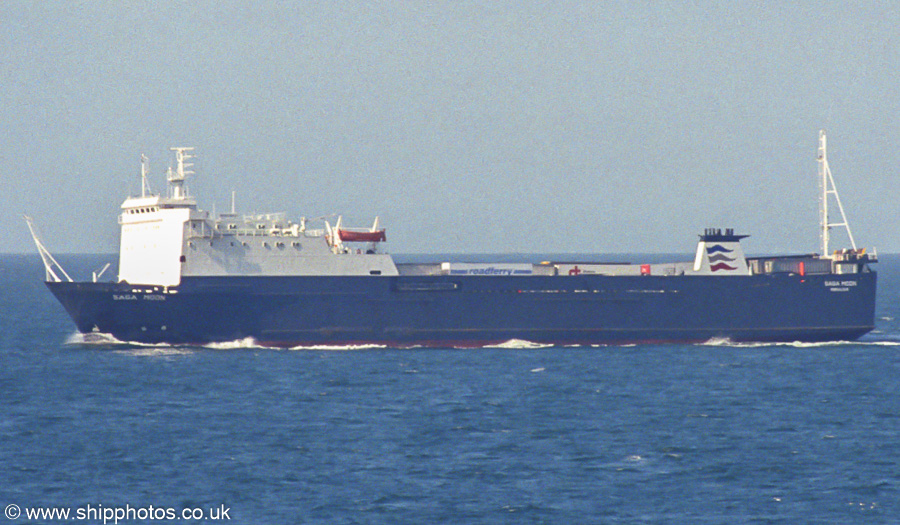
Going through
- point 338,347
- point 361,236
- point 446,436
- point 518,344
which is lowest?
point 446,436

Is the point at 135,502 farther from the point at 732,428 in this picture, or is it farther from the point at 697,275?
the point at 697,275

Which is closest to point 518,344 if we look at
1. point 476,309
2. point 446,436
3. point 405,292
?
point 476,309

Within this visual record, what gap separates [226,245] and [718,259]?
23.0m

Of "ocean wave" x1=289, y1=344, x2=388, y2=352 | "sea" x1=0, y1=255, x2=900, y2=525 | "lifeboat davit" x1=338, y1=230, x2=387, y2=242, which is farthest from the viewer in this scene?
"lifeboat davit" x1=338, y1=230, x2=387, y2=242

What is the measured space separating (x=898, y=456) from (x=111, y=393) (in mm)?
25206

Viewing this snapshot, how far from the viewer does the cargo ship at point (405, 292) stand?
4547cm

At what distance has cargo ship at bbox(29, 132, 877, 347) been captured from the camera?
4547 cm

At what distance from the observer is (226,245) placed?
46.1 meters

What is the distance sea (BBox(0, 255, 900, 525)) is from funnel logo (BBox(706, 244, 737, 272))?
4700mm

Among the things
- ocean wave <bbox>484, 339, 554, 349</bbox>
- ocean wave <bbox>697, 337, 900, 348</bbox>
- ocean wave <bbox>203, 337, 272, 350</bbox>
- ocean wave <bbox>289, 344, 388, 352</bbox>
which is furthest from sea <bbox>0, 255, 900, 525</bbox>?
ocean wave <bbox>697, 337, 900, 348</bbox>

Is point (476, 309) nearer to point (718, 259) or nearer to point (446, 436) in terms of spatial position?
point (718, 259)

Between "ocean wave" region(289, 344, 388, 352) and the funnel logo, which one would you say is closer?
"ocean wave" region(289, 344, 388, 352)

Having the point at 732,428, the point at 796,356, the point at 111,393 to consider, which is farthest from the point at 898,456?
the point at 111,393

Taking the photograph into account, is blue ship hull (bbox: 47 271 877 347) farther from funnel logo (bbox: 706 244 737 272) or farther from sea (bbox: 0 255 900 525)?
funnel logo (bbox: 706 244 737 272)
